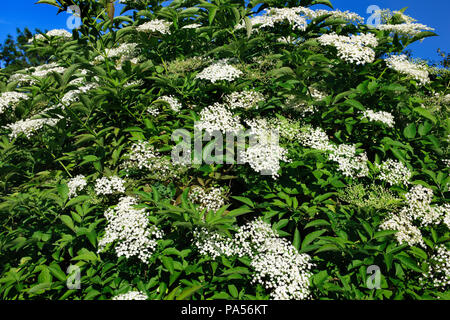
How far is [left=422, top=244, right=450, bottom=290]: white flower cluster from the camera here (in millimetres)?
2297

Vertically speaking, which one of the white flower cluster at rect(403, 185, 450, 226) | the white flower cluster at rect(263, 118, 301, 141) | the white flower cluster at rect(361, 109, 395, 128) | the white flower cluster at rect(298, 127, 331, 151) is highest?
the white flower cluster at rect(361, 109, 395, 128)

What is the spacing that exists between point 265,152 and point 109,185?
1.70 metres

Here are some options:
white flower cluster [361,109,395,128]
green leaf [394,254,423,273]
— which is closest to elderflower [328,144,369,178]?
white flower cluster [361,109,395,128]

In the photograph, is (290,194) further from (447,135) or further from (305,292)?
(447,135)

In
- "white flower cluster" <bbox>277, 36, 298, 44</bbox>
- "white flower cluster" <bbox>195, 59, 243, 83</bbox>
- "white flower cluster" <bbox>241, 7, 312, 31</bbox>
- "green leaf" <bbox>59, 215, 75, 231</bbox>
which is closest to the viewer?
"green leaf" <bbox>59, 215, 75, 231</bbox>

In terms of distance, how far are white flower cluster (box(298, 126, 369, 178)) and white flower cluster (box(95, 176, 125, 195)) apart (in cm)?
205

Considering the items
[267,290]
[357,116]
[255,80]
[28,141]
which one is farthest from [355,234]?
[28,141]

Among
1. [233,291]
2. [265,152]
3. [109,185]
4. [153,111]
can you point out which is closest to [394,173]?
[265,152]

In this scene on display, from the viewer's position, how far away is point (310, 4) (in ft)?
12.6

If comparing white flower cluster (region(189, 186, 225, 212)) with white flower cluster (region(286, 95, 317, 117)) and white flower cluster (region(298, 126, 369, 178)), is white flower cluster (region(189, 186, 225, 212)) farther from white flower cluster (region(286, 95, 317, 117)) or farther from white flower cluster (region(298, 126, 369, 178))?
white flower cluster (region(286, 95, 317, 117))

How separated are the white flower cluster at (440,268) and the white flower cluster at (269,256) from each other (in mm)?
1082
